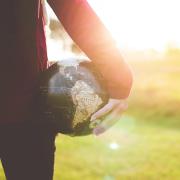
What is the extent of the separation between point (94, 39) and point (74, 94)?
446 millimetres

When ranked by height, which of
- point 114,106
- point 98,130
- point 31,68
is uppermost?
point 31,68

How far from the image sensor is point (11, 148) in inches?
97.7

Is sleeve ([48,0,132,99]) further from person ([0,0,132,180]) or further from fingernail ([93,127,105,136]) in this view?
fingernail ([93,127,105,136])

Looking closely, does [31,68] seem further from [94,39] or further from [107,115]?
[107,115]

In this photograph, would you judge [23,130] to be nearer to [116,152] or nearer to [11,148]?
[11,148]

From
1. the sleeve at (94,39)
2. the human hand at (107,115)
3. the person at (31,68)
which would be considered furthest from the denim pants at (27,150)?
the sleeve at (94,39)

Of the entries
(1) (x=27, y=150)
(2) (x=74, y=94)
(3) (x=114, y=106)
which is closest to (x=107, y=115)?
(3) (x=114, y=106)

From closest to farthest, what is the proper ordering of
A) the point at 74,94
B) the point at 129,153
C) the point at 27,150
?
1. the point at 27,150
2. the point at 74,94
3. the point at 129,153


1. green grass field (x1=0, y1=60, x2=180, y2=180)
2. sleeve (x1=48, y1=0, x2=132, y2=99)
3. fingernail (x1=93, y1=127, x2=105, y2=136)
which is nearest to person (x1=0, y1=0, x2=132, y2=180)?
sleeve (x1=48, y1=0, x2=132, y2=99)

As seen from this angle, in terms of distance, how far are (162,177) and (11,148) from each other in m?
7.99

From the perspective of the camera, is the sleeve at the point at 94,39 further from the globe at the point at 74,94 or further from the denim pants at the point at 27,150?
the denim pants at the point at 27,150

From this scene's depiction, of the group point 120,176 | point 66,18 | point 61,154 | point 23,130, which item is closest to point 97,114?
point 23,130

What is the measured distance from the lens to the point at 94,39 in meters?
2.30

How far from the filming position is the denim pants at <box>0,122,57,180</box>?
8.02 ft
